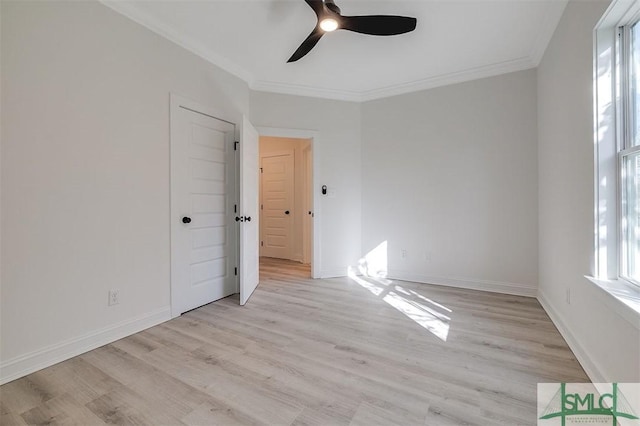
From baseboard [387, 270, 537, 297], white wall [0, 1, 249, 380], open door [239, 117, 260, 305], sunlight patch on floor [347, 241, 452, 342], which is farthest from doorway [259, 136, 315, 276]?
white wall [0, 1, 249, 380]

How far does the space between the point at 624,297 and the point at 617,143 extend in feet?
2.81

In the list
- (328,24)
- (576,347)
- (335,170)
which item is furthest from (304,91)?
(576,347)

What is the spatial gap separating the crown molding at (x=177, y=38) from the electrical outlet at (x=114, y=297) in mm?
2201

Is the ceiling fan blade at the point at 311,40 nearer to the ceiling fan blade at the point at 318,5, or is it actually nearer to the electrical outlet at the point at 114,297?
the ceiling fan blade at the point at 318,5

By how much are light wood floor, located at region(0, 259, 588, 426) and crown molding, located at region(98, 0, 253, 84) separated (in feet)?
8.51

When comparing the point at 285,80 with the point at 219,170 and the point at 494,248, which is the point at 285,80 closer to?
the point at 219,170

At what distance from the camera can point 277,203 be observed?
5.71 meters

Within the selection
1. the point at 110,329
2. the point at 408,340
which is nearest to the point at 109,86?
the point at 110,329

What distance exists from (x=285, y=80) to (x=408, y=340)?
326cm

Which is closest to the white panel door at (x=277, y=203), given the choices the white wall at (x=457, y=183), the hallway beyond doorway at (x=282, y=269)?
the hallway beyond doorway at (x=282, y=269)

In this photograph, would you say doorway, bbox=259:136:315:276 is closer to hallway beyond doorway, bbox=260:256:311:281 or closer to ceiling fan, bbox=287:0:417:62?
hallway beyond doorway, bbox=260:256:311:281

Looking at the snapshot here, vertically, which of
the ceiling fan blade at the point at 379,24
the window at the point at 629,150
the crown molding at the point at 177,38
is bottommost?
the window at the point at 629,150

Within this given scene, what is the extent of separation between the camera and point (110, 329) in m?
2.15

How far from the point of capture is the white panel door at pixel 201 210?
2639 millimetres
